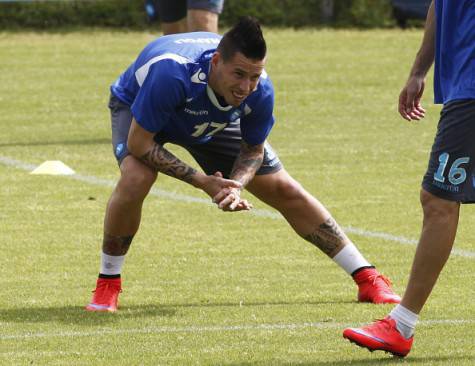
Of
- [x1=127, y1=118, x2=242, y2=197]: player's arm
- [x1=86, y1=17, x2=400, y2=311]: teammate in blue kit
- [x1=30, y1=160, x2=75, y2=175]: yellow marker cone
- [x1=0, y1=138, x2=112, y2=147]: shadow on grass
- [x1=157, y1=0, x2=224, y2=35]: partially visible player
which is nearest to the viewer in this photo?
[x1=86, y1=17, x2=400, y2=311]: teammate in blue kit

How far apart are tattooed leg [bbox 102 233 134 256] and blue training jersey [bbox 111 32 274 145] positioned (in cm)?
58

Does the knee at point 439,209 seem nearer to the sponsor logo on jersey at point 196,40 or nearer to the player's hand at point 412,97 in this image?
the player's hand at point 412,97

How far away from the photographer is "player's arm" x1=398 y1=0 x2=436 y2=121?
6.16 m

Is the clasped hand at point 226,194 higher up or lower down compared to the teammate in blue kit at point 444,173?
lower down

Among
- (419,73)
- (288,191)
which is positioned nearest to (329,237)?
(288,191)

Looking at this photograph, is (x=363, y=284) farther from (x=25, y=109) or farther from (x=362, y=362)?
(x=25, y=109)

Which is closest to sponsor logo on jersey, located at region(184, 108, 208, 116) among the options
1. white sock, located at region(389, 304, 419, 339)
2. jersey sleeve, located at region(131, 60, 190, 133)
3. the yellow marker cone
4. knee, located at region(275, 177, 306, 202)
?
jersey sleeve, located at region(131, 60, 190, 133)

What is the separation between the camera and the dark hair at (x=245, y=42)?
630cm

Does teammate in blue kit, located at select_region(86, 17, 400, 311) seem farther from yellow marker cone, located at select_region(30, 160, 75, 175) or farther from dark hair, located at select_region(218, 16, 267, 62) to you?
yellow marker cone, located at select_region(30, 160, 75, 175)

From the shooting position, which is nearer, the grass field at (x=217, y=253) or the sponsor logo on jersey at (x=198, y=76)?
the grass field at (x=217, y=253)

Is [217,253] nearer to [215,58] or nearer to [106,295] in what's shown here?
[106,295]

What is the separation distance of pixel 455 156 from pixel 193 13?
23.6 ft

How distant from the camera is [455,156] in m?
5.65

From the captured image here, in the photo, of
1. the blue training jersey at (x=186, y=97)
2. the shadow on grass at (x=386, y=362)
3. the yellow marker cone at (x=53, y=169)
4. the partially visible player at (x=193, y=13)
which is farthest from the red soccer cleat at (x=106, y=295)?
the partially visible player at (x=193, y=13)
